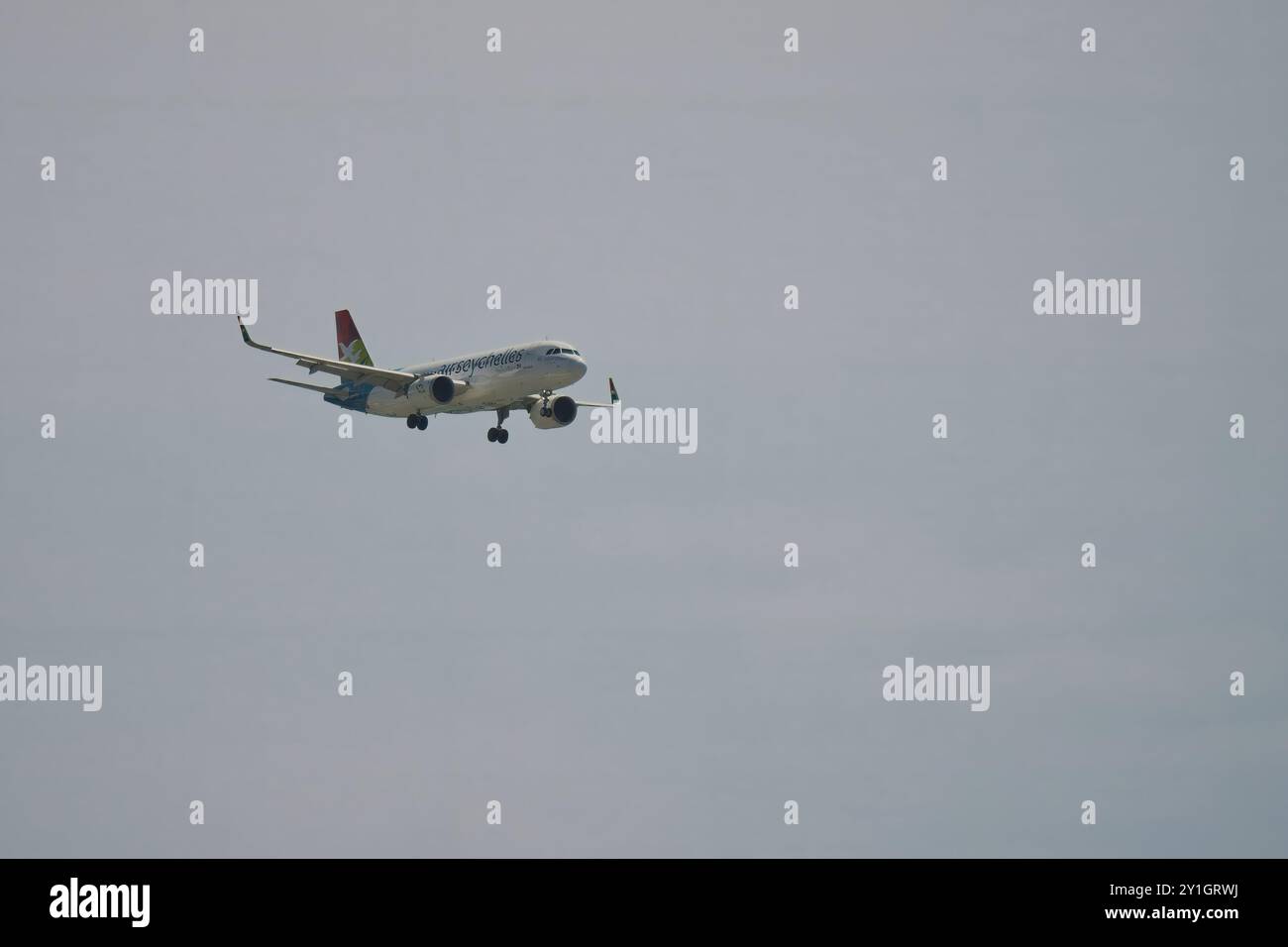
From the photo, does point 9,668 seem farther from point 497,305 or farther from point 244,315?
point 497,305

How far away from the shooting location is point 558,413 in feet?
395

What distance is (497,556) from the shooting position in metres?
121

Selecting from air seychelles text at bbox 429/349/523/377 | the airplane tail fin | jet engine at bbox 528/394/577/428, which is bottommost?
jet engine at bbox 528/394/577/428

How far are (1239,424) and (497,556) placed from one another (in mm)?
45792

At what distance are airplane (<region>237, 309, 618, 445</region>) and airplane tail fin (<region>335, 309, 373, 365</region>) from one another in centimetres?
1194

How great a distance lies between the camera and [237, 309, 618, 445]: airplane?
116m

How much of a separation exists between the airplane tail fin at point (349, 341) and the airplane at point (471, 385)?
11938mm

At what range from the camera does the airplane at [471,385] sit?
116 meters

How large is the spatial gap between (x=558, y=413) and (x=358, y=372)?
12500 mm

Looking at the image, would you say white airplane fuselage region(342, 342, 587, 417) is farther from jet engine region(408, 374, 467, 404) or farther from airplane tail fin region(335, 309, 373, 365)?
airplane tail fin region(335, 309, 373, 365)

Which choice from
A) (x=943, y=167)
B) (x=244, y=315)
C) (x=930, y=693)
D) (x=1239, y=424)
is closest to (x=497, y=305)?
(x=244, y=315)

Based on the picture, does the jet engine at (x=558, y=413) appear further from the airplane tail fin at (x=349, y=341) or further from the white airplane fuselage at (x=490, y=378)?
the airplane tail fin at (x=349, y=341)

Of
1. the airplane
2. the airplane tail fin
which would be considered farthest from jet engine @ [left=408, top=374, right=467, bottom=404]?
the airplane tail fin

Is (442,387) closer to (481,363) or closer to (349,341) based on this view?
(481,363)
